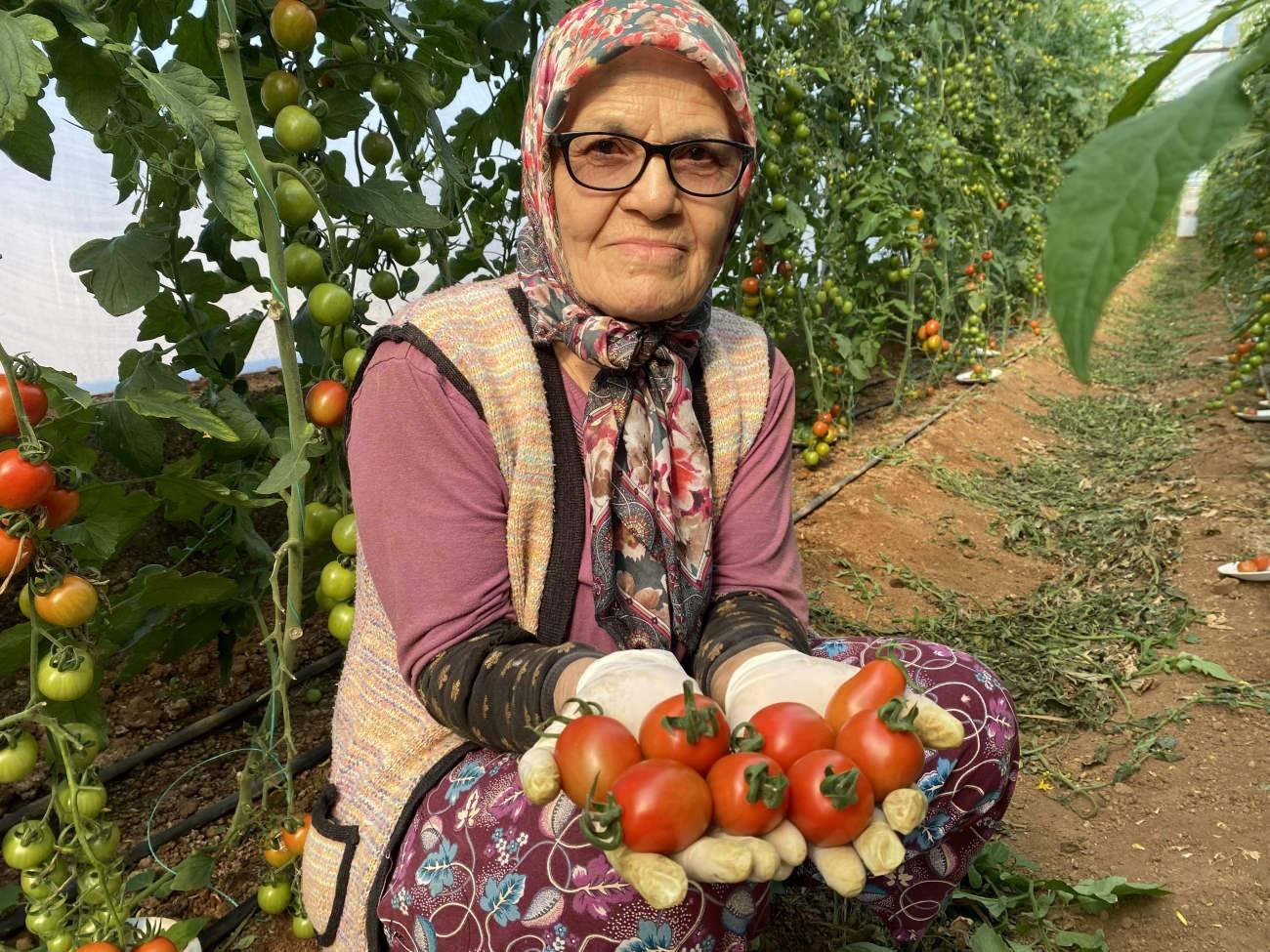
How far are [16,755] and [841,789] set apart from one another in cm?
88

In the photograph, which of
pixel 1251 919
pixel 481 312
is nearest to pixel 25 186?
pixel 481 312

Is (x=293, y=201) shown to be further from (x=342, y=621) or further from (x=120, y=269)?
(x=342, y=621)

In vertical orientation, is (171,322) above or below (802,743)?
above

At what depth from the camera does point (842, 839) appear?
731 millimetres

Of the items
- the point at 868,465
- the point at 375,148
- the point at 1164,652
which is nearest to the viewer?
the point at 375,148

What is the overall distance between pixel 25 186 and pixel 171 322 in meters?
0.62

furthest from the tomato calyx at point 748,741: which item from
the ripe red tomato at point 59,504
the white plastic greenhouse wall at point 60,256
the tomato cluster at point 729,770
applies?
the white plastic greenhouse wall at point 60,256

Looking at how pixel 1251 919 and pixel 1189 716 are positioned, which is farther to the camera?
pixel 1189 716

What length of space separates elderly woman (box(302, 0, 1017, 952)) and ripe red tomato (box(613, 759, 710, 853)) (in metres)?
0.21

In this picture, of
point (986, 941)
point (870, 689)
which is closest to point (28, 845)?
point (870, 689)

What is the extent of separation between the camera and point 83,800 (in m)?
1.04

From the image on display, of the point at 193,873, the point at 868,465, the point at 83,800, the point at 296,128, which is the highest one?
the point at 296,128

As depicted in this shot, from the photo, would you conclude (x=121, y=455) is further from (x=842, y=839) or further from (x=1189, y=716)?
(x=1189, y=716)

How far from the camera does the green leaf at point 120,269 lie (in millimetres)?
1209
